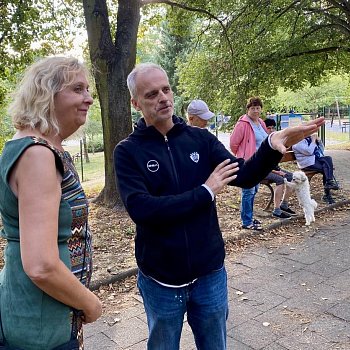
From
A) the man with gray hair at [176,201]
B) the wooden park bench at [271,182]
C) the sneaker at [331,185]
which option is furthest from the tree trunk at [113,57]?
the man with gray hair at [176,201]

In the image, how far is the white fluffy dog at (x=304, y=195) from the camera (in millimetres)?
6027

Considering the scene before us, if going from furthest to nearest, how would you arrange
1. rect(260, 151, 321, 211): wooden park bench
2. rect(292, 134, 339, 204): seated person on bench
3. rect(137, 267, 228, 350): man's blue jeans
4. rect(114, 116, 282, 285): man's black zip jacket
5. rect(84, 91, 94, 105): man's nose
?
rect(292, 134, 339, 204): seated person on bench
rect(260, 151, 321, 211): wooden park bench
rect(137, 267, 228, 350): man's blue jeans
rect(114, 116, 282, 285): man's black zip jacket
rect(84, 91, 94, 105): man's nose

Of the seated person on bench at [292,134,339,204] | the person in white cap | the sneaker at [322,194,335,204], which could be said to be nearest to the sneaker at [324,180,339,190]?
the seated person on bench at [292,134,339,204]

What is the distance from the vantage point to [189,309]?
206 cm

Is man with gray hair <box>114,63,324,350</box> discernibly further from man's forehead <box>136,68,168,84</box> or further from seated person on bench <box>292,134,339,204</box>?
seated person on bench <box>292,134,339,204</box>

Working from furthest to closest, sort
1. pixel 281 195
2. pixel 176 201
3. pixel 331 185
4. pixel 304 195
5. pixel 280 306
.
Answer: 1. pixel 331 185
2. pixel 281 195
3. pixel 304 195
4. pixel 280 306
5. pixel 176 201

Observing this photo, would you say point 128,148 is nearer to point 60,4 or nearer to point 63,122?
point 63,122

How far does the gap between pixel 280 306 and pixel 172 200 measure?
2.24 meters

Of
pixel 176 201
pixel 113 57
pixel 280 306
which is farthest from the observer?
pixel 113 57

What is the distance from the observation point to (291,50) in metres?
12.0

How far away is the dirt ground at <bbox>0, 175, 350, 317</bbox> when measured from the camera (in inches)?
159

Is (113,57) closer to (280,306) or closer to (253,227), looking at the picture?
(253,227)

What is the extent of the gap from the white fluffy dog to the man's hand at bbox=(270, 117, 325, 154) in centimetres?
417

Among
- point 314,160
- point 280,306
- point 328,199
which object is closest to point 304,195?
point 328,199
